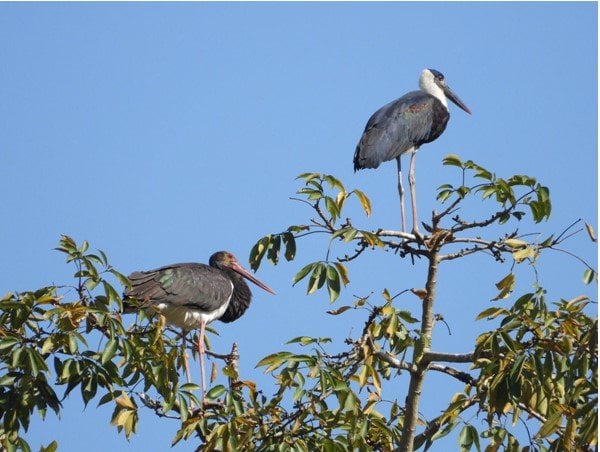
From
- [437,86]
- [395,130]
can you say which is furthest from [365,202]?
[437,86]

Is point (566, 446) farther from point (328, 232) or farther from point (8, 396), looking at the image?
point (8, 396)

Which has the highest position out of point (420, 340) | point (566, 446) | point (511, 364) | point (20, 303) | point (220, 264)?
point (220, 264)

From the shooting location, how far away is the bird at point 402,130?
31.8 ft

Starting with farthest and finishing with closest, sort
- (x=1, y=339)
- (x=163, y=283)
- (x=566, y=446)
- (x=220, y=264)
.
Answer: (x=220, y=264), (x=163, y=283), (x=1, y=339), (x=566, y=446)

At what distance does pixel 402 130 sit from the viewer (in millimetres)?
10125

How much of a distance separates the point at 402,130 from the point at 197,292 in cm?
232

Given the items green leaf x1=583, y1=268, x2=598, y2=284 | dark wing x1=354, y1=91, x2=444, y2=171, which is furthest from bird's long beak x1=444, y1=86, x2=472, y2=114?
green leaf x1=583, y1=268, x2=598, y2=284

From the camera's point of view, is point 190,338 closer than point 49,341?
No

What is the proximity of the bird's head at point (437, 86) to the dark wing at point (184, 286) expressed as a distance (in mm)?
3133

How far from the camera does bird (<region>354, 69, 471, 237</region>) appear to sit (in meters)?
9.69

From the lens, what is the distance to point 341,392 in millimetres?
5730

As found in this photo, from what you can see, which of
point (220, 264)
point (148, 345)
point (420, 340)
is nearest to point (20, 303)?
point (148, 345)

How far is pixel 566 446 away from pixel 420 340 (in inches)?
42.6

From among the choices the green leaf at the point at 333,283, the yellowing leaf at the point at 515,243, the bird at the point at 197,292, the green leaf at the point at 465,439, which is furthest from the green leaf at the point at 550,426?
the bird at the point at 197,292
